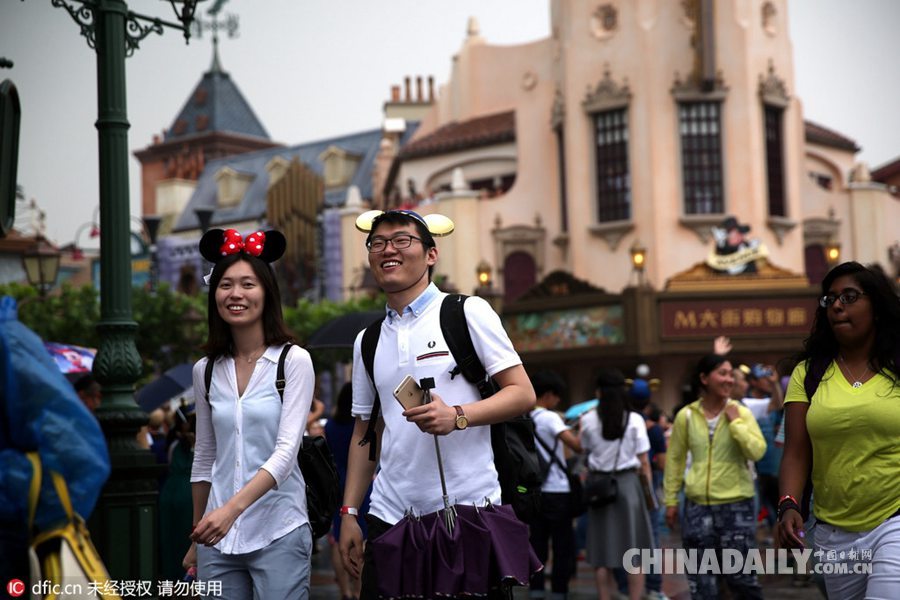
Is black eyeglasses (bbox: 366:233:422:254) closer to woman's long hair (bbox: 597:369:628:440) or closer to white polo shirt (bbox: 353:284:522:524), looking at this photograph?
white polo shirt (bbox: 353:284:522:524)

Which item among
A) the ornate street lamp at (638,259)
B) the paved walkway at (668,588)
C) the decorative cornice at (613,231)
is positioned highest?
the decorative cornice at (613,231)

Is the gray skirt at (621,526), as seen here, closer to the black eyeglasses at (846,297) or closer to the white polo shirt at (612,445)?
the white polo shirt at (612,445)

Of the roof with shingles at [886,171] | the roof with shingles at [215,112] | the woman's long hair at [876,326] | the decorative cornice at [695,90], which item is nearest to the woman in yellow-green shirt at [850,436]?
the woman's long hair at [876,326]

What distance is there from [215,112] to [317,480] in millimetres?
88965

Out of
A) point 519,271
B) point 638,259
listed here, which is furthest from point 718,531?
point 519,271

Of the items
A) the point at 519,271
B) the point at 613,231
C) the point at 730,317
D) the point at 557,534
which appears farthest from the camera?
the point at 519,271

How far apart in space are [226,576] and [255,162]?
234 feet

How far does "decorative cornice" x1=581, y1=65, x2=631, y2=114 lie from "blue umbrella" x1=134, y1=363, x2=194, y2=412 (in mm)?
24686

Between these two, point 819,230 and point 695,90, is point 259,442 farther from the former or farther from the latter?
point 819,230

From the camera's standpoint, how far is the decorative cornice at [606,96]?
125 ft

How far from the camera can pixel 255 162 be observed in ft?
246

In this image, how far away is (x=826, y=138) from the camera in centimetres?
4675

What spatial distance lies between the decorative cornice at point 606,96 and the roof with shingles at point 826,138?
10765 mm

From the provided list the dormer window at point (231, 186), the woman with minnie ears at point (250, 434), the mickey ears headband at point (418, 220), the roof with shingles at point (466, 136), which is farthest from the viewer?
the dormer window at point (231, 186)
